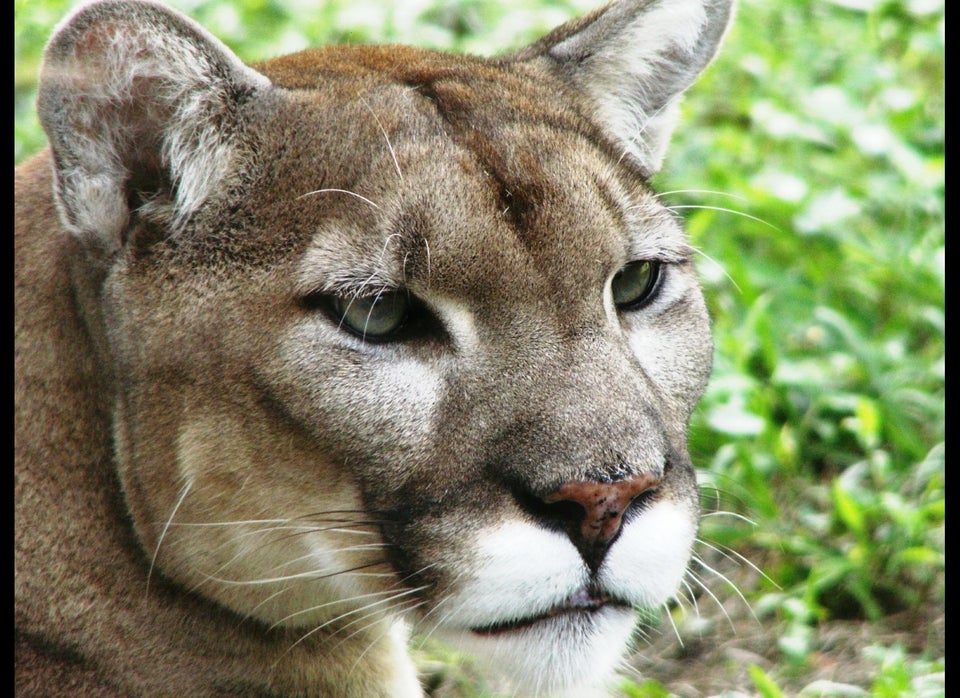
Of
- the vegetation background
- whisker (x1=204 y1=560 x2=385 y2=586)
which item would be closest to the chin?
whisker (x1=204 y1=560 x2=385 y2=586)

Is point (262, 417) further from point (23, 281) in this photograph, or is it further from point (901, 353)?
point (901, 353)

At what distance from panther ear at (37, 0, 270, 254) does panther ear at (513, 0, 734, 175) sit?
1023mm

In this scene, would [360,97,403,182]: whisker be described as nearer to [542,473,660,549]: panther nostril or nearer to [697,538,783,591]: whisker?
[542,473,660,549]: panther nostril

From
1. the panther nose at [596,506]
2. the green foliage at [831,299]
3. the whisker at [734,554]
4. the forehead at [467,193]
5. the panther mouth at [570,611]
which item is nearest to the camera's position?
the panther nose at [596,506]

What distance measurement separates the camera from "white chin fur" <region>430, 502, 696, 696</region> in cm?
310

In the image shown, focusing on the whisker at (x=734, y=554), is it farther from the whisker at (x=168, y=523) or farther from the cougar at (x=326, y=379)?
the whisker at (x=168, y=523)

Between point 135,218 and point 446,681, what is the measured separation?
1885 mm

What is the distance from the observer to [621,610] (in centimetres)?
330

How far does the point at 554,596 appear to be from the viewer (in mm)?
3146

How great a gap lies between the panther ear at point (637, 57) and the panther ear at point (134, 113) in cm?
102

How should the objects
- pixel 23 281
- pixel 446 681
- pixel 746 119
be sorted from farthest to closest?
pixel 746 119 < pixel 446 681 < pixel 23 281

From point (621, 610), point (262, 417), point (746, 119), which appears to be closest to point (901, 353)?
point (746, 119)

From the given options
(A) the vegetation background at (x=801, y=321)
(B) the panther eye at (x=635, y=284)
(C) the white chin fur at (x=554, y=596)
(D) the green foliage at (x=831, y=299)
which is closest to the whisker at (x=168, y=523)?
(C) the white chin fur at (x=554, y=596)

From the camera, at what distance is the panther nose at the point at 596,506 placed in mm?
3068
